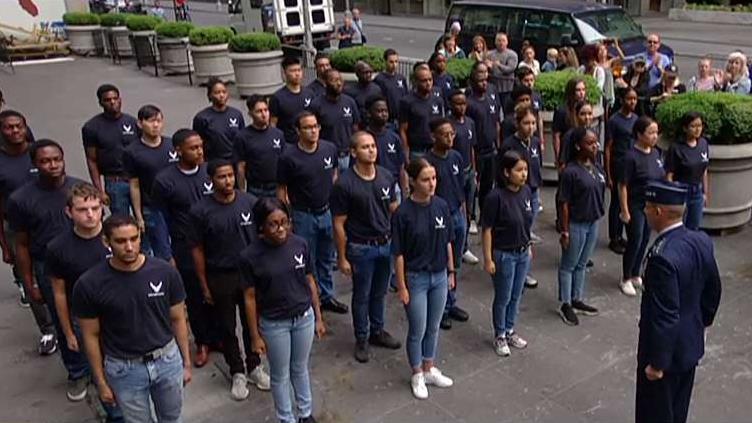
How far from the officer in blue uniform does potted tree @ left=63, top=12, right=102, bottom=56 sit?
23215 millimetres

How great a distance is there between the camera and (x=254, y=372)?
18.2 feet

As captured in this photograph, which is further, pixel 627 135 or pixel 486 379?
pixel 627 135

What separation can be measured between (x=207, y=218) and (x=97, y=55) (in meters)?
21.6

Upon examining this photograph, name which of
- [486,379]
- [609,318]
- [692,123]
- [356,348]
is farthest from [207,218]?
[692,123]

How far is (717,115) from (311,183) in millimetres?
4466

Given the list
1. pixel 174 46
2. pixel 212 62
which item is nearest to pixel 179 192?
pixel 212 62

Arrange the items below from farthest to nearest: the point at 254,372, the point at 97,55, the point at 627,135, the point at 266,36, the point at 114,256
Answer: the point at 97,55 → the point at 266,36 → the point at 627,135 → the point at 254,372 → the point at 114,256

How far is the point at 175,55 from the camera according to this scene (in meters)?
19.3

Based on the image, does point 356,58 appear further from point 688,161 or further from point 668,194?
point 668,194

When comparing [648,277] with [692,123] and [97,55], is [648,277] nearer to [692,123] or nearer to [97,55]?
[692,123]

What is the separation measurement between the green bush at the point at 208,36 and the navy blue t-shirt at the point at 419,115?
10.2 m

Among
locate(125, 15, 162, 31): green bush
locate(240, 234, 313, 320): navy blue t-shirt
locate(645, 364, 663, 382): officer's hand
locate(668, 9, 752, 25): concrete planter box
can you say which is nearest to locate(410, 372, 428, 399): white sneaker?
locate(240, 234, 313, 320): navy blue t-shirt

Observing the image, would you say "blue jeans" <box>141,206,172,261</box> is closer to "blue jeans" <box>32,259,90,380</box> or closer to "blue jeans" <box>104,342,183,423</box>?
"blue jeans" <box>32,259,90,380</box>

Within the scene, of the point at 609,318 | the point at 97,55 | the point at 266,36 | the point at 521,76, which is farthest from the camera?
the point at 97,55
